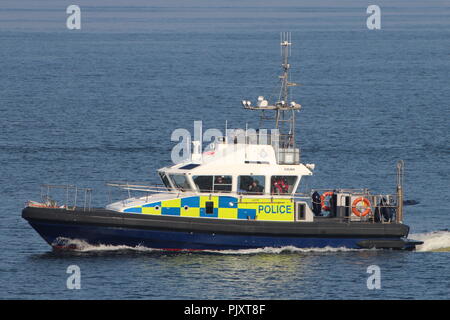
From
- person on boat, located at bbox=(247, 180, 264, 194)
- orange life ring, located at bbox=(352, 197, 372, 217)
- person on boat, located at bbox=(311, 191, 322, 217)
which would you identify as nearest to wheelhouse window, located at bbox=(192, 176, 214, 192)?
person on boat, located at bbox=(247, 180, 264, 194)

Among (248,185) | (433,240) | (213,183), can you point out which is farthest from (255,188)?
(433,240)

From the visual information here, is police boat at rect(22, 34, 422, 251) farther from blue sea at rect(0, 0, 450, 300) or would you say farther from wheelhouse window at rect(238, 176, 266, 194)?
blue sea at rect(0, 0, 450, 300)

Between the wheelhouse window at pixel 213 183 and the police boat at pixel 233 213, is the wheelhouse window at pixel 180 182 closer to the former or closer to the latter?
the police boat at pixel 233 213

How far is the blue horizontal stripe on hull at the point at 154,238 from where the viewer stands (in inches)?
1617

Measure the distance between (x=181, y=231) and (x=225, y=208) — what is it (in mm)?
1737

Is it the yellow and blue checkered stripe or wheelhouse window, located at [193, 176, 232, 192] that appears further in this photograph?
wheelhouse window, located at [193, 176, 232, 192]

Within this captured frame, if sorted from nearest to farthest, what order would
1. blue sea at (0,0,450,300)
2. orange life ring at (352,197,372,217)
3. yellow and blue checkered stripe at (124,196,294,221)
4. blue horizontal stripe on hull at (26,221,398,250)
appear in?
blue sea at (0,0,450,300) < blue horizontal stripe on hull at (26,221,398,250) < yellow and blue checkered stripe at (124,196,294,221) < orange life ring at (352,197,372,217)

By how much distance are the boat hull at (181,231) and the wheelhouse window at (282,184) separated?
1243 millimetres

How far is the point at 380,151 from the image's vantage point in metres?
65.4

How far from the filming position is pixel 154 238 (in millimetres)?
41219

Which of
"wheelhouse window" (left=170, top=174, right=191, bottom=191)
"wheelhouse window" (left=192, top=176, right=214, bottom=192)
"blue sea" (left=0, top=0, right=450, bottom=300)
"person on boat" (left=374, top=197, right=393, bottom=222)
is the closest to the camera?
"blue sea" (left=0, top=0, right=450, bottom=300)

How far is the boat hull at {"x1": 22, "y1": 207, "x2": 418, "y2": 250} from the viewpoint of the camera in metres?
40.9

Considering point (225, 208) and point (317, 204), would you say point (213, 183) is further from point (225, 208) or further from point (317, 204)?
point (317, 204)
